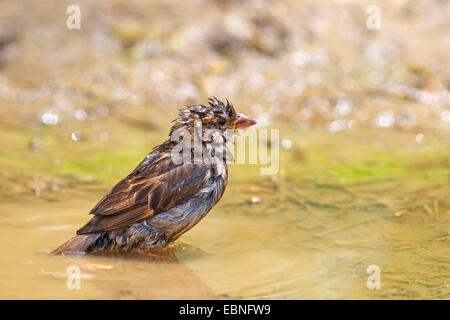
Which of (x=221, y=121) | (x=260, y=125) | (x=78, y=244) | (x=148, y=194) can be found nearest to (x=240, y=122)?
(x=221, y=121)

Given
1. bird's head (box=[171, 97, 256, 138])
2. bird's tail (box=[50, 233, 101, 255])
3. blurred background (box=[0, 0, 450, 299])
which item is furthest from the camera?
bird's head (box=[171, 97, 256, 138])

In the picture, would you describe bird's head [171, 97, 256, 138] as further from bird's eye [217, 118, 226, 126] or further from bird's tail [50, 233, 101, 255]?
bird's tail [50, 233, 101, 255]

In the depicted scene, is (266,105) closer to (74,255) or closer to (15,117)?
(15,117)

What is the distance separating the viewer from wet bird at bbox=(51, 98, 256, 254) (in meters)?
4.20

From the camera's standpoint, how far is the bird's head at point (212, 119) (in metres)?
4.69

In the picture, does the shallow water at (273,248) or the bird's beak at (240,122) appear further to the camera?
the bird's beak at (240,122)

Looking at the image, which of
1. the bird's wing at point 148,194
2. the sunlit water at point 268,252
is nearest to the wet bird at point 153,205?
the bird's wing at point 148,194

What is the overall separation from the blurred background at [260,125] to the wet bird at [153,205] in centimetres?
21

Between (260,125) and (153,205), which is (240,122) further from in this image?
(260,125)

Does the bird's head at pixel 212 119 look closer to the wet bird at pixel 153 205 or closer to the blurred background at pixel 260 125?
the wet bird at pixel 153 205

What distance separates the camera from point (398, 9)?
380 inches

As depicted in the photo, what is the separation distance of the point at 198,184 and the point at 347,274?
113 cm

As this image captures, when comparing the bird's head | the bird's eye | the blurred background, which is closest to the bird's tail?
the blurred background

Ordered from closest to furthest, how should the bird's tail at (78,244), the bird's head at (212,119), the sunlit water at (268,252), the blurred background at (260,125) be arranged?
the sunlit water at (268,252) < the blurred background at (260,125) < the bird's tail at (78,244) < the bird's head at (212,119)
